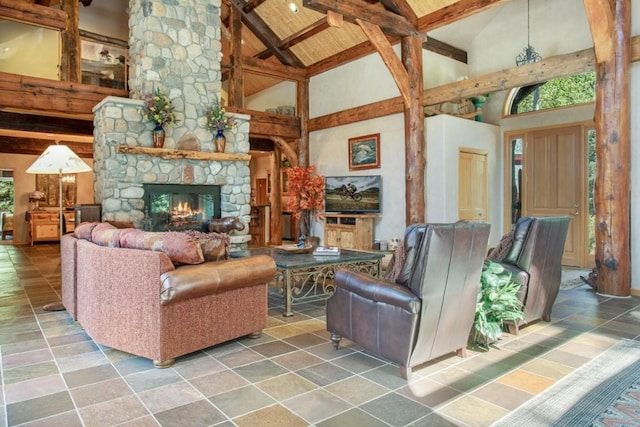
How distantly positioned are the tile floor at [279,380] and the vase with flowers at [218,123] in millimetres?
3705

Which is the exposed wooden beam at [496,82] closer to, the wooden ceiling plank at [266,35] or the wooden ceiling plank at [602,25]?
the wooden ceiling plank at [602,25]

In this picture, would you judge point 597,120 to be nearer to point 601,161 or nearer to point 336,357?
point 601,161

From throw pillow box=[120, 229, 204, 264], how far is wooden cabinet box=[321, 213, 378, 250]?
5.03m

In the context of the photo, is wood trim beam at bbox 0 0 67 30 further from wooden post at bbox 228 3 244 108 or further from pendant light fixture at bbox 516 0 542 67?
pendant light fixture at bbox 516 0 542 67

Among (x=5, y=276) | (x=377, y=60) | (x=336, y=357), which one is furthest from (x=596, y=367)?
Answer: (x=5, y=276)

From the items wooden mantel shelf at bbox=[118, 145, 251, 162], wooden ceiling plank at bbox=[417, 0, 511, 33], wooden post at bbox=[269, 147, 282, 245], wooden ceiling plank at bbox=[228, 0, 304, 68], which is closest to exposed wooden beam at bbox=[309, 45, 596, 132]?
wooden ceiling plank at bbox=[417, 0, 511, 33]

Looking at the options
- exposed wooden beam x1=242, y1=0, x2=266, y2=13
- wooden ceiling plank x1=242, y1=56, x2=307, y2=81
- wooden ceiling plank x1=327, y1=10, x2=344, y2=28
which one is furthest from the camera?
wooden ceiling plank x1=242, y1=56, x2=307, y2=81

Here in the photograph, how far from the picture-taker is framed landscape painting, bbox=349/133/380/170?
7.67 meters

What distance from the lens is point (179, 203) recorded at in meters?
6.48

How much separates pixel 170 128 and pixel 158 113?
0.37m

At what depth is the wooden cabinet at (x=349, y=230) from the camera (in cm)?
759

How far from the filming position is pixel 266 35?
28.7 ft

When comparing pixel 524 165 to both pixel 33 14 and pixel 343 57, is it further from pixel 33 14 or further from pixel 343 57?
pixel 33 14

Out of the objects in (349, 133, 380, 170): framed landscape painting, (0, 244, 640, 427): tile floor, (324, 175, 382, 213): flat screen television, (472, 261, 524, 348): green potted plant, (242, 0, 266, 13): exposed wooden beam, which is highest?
(242, 0, 266, 13): exposed wooden beam
